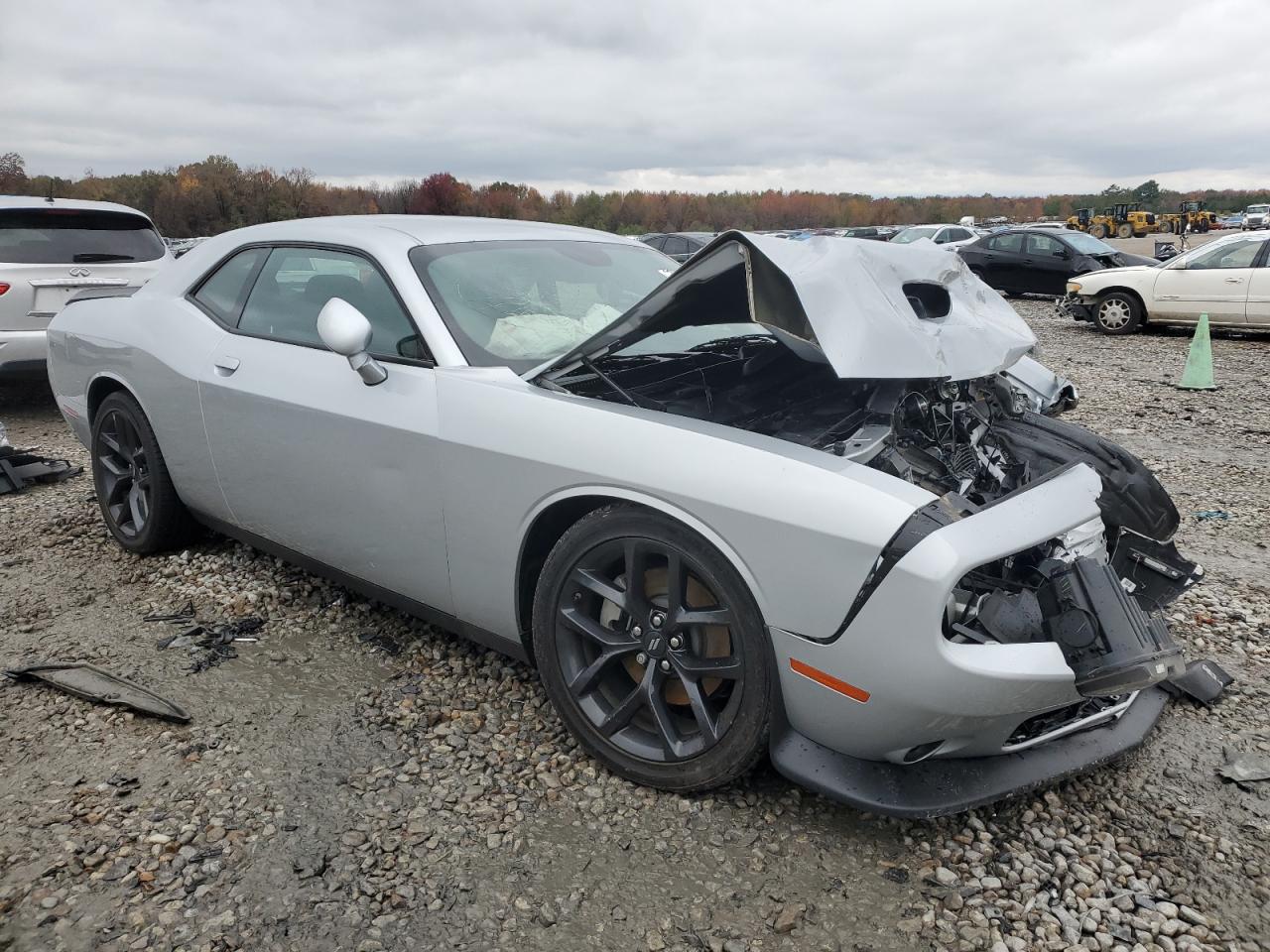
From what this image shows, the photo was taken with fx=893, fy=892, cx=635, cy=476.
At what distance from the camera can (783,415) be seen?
2943 millimetres

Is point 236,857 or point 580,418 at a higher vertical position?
point 580,418

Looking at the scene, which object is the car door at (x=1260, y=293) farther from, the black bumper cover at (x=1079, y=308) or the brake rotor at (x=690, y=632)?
the brake rotor at (x=690, y=632)

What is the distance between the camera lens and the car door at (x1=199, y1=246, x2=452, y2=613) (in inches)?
112

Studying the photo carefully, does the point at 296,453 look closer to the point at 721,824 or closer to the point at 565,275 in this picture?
the point at 565,275

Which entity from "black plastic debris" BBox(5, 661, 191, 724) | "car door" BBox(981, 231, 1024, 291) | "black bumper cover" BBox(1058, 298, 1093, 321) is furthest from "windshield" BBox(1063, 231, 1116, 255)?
"black plastic debris" BBox(5, 661, 191, 724)

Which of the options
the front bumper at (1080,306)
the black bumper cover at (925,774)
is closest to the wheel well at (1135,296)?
the front bumper at (1080,306)

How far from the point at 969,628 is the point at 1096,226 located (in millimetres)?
52220

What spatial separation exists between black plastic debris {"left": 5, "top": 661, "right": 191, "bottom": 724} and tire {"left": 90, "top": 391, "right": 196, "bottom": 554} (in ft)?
3.24

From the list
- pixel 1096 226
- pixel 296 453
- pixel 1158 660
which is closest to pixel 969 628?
pixel 1158 660

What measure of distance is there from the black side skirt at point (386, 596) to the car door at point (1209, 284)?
1177cm

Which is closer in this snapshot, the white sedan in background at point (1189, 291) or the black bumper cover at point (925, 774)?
the black bumper cover at point (925, 774)

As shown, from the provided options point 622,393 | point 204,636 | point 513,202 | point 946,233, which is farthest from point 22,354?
point 513,202

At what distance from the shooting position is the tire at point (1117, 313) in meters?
12.2

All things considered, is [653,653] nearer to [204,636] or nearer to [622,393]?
[622,393]
